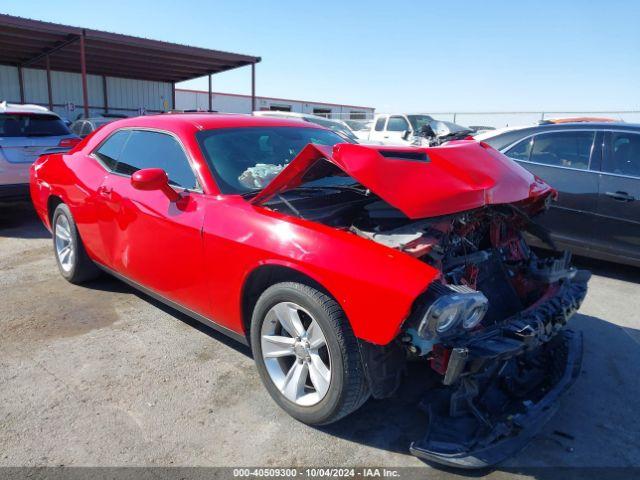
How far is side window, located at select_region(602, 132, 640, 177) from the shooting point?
474cm

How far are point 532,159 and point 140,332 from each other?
14.4ft

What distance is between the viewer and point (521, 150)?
5.39 m

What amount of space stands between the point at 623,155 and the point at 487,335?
3640mm

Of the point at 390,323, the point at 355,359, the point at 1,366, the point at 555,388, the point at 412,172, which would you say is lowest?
the point at 1,366

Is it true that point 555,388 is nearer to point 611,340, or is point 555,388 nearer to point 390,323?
point 390,323

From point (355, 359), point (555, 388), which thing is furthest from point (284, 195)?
point (555, 388)

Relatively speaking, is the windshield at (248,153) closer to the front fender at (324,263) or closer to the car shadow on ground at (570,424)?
the front fender at (324,263)

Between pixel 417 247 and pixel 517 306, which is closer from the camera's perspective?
pixel 417 247

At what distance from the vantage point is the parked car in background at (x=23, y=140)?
21.6 ft

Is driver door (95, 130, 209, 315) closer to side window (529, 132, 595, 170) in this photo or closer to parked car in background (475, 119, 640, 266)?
parked car in background (475, 119, 640, 266)

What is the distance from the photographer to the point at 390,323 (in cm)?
206

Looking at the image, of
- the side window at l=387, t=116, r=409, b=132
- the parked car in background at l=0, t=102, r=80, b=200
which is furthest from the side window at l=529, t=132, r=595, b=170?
the side window at l=387, t=116, r=409, b=132

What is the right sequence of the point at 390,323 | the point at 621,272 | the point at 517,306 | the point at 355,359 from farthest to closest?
1. the point at 621,272
2. the point at 517,306
3. the point at 355,359
4. the point at 390,323

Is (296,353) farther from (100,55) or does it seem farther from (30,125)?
(100,55)
